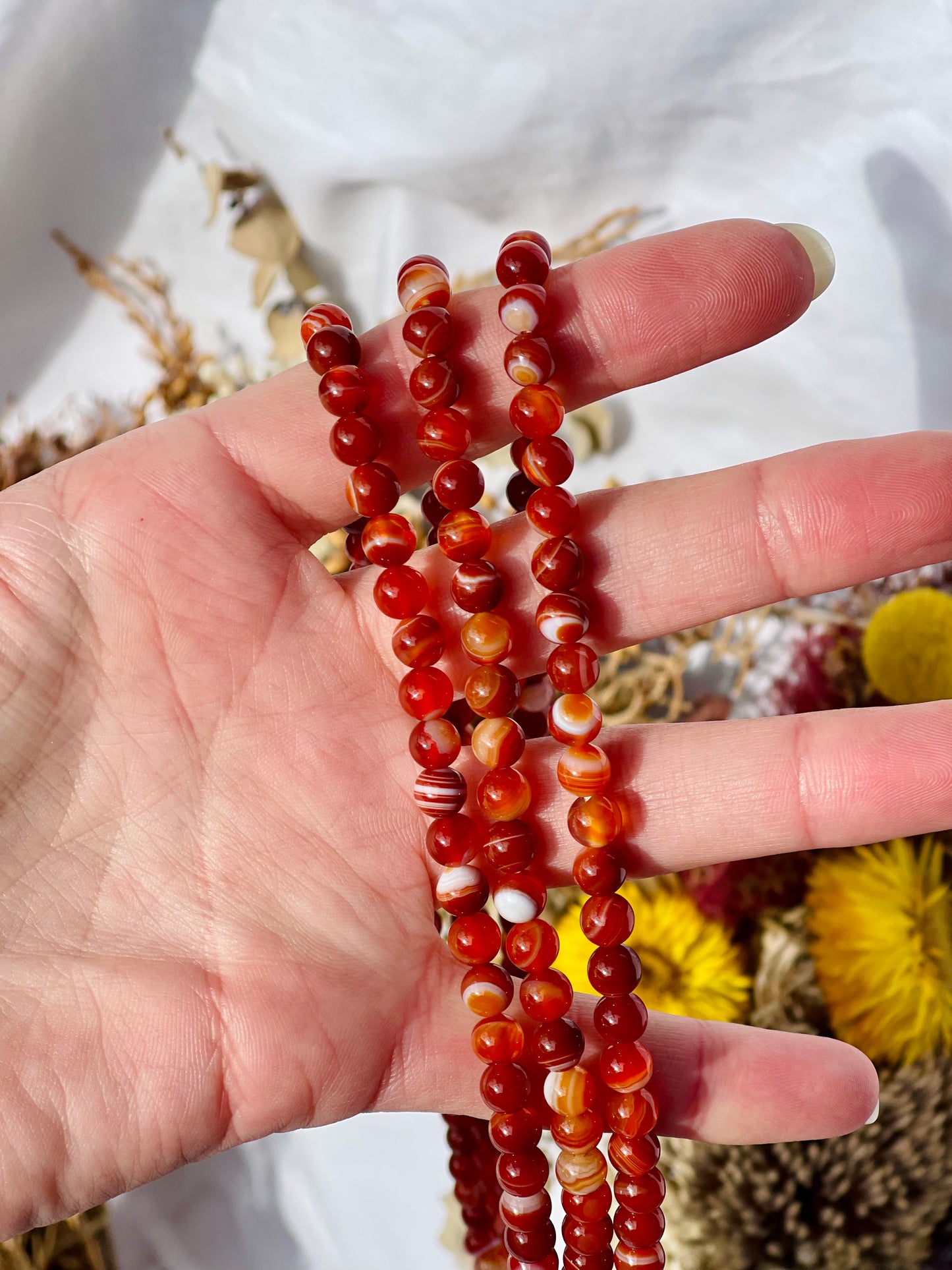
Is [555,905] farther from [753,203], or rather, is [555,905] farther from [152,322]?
[152,322]

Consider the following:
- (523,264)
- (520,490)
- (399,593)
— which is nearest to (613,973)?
(399,593)

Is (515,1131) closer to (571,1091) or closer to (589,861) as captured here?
(571,1091)

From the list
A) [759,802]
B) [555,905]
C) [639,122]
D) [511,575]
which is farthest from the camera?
[639,122]

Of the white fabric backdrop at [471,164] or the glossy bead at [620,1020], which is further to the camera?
the white fabric backdrop at [471,164]

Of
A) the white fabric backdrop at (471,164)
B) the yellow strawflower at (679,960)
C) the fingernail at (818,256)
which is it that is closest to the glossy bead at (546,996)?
the yellow strawflower at (679,960)

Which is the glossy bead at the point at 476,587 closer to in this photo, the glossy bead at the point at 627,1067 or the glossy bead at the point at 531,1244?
the glossy bead at the point at 627,1067

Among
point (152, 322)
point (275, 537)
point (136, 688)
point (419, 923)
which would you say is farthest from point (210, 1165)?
point (152, 322)

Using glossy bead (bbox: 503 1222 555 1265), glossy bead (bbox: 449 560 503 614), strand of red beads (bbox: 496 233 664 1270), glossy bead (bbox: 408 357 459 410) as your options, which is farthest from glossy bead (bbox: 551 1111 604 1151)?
glossy bead (bbox: 408 357 459 410)
